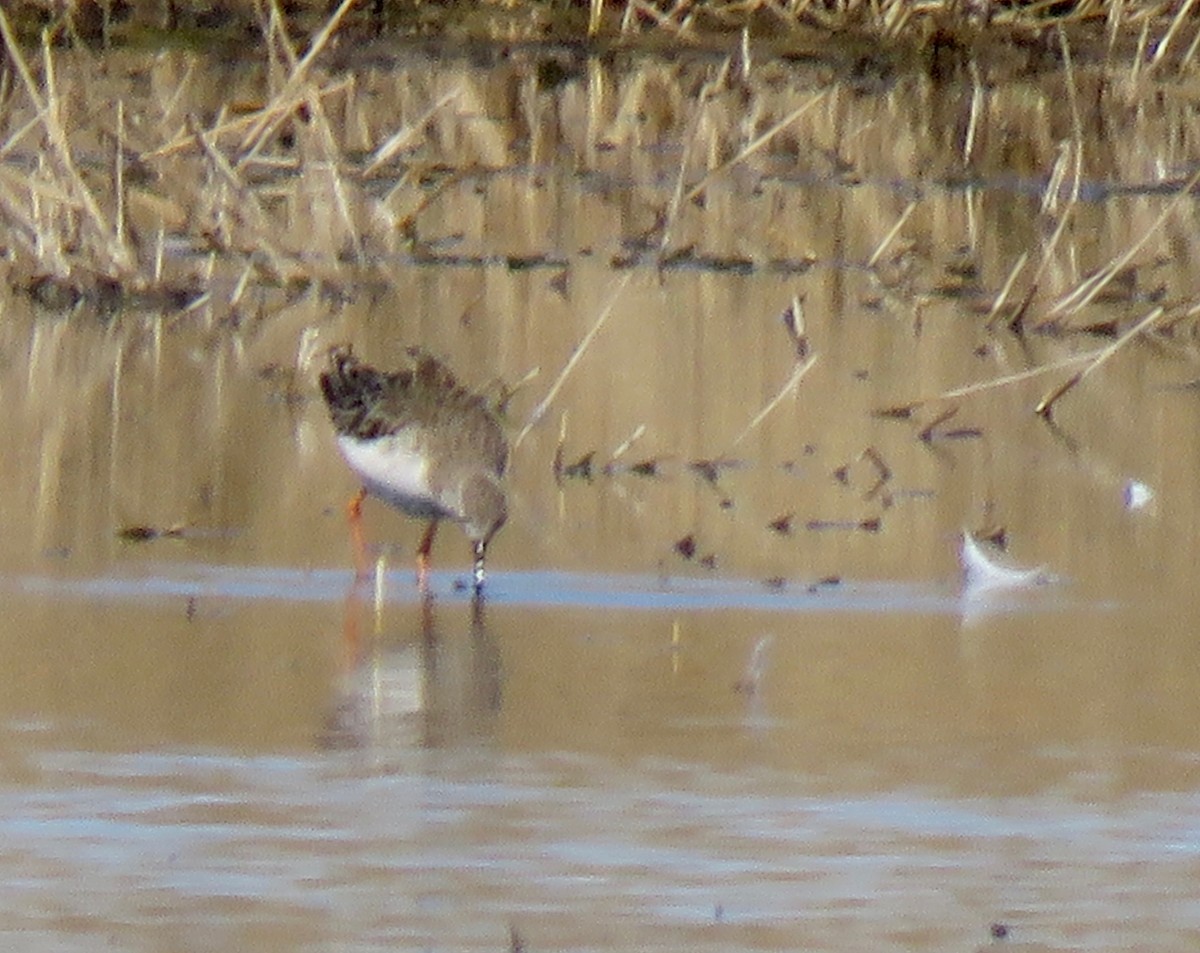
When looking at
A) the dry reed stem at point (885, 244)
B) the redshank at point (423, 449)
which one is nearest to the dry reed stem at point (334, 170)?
the dry reed stem at point (885, 244)

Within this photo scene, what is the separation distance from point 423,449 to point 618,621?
0.98 metres

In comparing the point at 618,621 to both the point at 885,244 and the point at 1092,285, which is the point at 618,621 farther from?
the point at 885,244

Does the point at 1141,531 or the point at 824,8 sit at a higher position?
the point at 824,8

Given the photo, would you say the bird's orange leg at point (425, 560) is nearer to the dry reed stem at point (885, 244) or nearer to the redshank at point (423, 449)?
A: the redshank at point (423, 449)

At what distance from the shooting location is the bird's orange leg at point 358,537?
27.5ft

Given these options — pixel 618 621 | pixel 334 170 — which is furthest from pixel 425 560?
pixel 334 170

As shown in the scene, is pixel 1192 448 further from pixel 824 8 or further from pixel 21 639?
pixel 824 8

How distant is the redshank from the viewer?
27.3 feet

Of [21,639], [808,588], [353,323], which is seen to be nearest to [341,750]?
[21,639]

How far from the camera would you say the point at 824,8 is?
73.6 ft

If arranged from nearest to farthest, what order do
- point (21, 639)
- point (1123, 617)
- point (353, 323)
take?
point (21, 639)
point (1123, 617)
point (353, 323)

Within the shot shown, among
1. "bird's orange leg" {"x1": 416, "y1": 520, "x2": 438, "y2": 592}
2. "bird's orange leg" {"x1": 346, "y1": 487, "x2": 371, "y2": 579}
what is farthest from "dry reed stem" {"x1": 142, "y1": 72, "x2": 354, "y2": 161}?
"bird's orange leg" {"x1": 416, "y1": 520, "x2": 438, "y2": 592}

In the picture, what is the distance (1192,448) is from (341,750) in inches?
178

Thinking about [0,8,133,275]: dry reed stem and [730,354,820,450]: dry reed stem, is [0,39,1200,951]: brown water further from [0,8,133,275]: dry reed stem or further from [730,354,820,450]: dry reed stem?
[0,8,133,275]: dry reed stem
